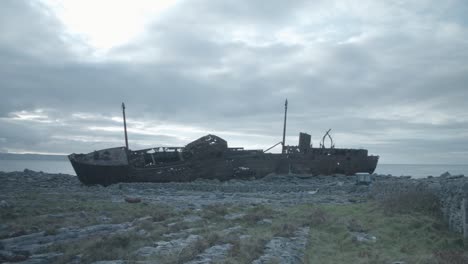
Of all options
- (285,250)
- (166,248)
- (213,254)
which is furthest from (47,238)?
(285,250)

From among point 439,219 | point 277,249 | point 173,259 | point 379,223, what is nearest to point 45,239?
point 173,259

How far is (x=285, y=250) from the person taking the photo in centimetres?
957

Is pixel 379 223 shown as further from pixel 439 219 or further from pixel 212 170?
pixel 212 170

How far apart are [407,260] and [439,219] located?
13.2 feet

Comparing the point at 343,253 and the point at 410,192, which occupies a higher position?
the point at 410,192

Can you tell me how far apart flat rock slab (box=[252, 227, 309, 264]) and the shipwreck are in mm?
22168

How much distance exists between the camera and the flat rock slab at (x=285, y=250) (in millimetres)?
8562

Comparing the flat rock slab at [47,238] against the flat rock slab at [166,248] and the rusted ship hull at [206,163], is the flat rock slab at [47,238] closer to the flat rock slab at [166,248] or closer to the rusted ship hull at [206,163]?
the flat rock slab at [166,248]

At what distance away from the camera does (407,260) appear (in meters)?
8.91

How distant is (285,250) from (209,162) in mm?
25272

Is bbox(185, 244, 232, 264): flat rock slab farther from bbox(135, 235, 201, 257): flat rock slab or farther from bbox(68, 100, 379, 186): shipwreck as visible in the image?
bbox(68, 100, 379, 186): shipwreck

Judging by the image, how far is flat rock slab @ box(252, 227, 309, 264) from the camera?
856 cm

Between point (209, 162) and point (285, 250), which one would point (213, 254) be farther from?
point (209, 162)

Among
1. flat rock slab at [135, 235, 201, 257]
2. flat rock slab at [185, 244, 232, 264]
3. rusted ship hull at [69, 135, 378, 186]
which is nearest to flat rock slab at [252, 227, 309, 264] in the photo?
flat rock slab at [185, 244, 232, 264]
